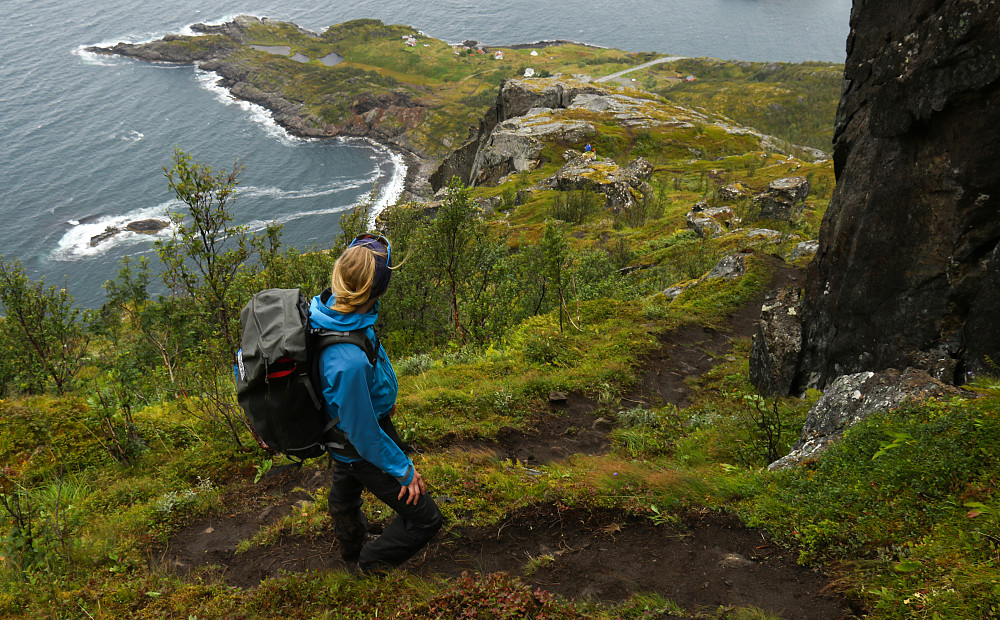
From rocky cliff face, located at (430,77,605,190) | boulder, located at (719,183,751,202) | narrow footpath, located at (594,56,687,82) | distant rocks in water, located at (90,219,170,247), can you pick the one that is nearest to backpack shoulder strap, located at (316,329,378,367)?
boulder, located at (719,183,751,202)

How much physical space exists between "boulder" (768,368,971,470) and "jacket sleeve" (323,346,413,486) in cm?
523

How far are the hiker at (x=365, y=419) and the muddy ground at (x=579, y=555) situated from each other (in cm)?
90

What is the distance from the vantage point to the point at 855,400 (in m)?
7.01

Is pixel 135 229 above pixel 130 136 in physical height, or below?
below

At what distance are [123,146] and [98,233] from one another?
32295 mm

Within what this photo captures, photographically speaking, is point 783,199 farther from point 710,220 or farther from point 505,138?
point 505,138

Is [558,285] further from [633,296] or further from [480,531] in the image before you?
[480,531]

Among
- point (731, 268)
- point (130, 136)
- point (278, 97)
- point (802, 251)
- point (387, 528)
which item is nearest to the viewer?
point (387, 528)

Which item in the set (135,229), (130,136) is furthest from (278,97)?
(135,229)

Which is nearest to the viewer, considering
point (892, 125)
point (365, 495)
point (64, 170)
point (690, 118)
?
point (365, 495)

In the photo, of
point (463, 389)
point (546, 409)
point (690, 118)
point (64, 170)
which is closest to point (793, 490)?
point (546, 409)

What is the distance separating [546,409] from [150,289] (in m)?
66.2

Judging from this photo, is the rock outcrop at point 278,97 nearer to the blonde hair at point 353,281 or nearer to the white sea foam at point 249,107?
the white sea foam at point 249,107

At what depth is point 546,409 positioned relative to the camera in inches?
402
